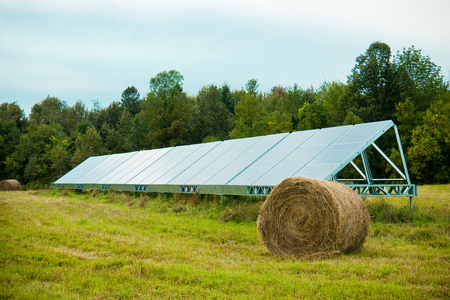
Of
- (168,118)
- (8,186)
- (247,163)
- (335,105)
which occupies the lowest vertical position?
(8,186)

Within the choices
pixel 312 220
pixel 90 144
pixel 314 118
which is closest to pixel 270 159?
pixel 312 220

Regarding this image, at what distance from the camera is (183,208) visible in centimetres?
1680

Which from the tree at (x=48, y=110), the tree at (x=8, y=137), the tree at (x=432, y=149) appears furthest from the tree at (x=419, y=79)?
the tree at (x=48, y=110)

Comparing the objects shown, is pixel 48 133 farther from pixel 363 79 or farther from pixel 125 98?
pixel 363 79

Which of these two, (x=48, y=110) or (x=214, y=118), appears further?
(x=48, y=110)

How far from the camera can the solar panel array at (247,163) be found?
533 inches

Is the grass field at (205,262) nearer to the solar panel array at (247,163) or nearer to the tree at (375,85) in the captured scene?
the solar panel array at (247,163)

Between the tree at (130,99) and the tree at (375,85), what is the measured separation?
4597 cm

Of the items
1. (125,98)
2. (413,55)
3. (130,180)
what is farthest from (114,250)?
(125,98)

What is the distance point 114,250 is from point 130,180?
15379mm

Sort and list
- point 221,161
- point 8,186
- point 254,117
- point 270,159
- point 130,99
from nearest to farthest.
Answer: point 270,159 → point 221,161 → point 8,186 → point 254,117 → point 130,99

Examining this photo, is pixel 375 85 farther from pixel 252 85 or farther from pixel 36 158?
pixel 36 158

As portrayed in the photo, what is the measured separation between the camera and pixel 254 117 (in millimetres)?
51312

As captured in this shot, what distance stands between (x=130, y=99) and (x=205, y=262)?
79.3m
